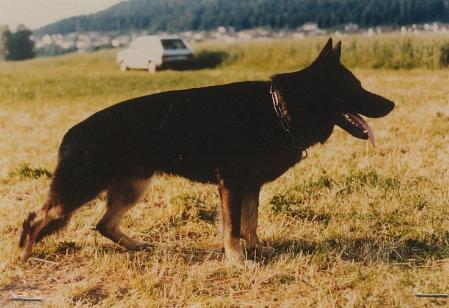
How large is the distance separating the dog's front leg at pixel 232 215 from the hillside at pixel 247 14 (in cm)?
982

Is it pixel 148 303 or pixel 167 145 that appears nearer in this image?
pixel 148 303

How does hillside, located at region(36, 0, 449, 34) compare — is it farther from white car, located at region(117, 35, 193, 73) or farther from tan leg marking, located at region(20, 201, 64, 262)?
tan leg marking, located at region(20, 201, 64, 262)

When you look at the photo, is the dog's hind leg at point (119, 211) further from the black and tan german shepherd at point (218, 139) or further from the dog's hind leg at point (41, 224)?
the dog's hind leg at point (41, 224)

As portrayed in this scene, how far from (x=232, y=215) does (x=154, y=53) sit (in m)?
19.3

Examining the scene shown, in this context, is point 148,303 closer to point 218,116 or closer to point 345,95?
point 218,116

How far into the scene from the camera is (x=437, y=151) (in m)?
6.10

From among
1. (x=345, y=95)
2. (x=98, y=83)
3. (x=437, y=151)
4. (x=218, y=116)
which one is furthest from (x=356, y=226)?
(x=98, y=83)

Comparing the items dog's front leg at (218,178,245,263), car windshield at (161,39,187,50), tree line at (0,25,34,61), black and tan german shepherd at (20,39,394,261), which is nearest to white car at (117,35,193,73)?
car windshield at (161,39,187,50)

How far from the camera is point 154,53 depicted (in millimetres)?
21844

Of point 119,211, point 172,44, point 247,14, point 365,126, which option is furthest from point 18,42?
point 365,126

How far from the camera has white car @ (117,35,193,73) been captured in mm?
21484

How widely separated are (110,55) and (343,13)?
42.9 ft

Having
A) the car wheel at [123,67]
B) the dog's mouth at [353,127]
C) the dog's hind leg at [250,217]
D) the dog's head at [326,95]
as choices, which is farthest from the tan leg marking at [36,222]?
the car wheel at [123,67]

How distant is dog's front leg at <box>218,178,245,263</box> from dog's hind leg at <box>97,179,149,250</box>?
0.66 meters
